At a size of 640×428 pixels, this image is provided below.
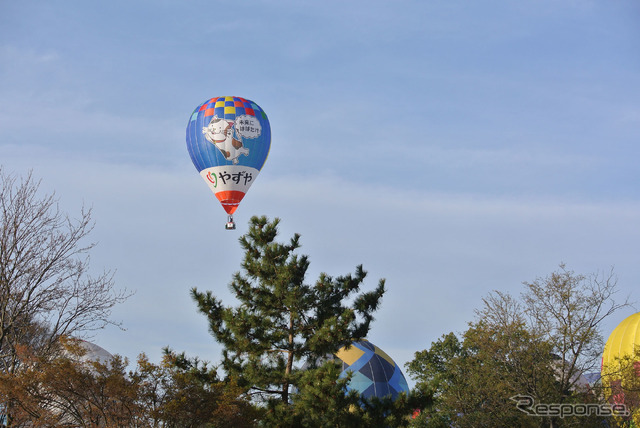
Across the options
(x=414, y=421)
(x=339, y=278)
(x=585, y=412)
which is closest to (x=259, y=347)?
(x=339, y=278)

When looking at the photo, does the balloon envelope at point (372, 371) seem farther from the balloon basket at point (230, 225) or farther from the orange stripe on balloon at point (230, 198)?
the orange stripe on balloon at point (230, 198)

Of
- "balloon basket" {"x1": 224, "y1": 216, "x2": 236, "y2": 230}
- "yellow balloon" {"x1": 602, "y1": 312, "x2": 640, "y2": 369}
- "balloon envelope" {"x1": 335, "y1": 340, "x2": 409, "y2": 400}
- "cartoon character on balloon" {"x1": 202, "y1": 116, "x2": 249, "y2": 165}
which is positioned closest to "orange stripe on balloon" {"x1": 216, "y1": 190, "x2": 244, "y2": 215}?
"balloon basket" {"x1": 224, "y1": 216, "x2": 236, "y2": 230}

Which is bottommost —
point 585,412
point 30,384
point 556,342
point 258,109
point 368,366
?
point 30,384

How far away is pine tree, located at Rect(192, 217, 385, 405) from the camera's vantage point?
84.4ft

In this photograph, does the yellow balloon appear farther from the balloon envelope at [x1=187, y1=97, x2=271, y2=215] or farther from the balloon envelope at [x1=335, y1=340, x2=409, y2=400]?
the balloon envelope at [x1=187, y1=97, x2=271, y2=215]

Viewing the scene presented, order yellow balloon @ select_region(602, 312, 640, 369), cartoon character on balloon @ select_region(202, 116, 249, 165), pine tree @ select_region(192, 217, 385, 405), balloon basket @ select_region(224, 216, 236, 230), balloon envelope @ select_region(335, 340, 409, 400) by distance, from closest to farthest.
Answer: pine tree @ select_region(192, 217, 385, 405), cartoon character on balloon @ select_region(202, 116, 249, 165), balloon basket @ select_region(224, 216, 236, 230), yellow balloon @ select_region(602, 312, 640, 369), balloon envelope @ select_region(335, 340, 409, 400)

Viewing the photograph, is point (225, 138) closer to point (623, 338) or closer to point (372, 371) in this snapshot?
point (372, 371)

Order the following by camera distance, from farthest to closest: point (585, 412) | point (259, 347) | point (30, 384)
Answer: point (585, 412), point (259, 347), point (30, 384)

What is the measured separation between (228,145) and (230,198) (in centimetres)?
276

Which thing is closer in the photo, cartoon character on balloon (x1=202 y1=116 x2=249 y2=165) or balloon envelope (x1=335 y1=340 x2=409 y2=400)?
cartoon character on balloon (x1=202 y1=116 x2=249 y2=165)

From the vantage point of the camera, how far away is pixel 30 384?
66.5 ft

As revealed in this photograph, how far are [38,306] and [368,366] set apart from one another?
1084 inches

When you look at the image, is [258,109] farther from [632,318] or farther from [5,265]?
[632,318]

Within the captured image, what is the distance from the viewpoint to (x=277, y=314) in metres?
26.9
